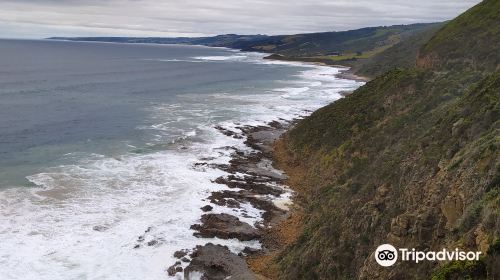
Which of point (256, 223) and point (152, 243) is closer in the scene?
point (152, 243)

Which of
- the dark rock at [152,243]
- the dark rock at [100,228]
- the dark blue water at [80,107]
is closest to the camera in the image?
the dark rock at [152,243]

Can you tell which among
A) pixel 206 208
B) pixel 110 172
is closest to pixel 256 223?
pixel 206 208

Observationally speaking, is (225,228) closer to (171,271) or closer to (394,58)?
(171,271)

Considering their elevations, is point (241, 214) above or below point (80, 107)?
below

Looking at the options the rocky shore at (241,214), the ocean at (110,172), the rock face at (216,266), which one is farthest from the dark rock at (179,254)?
the rock face at (216,266)

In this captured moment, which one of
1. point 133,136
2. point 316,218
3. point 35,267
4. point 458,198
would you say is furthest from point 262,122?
point 458,198

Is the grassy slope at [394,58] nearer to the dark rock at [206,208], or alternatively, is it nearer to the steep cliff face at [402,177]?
the steep cliff face at [402,177]
